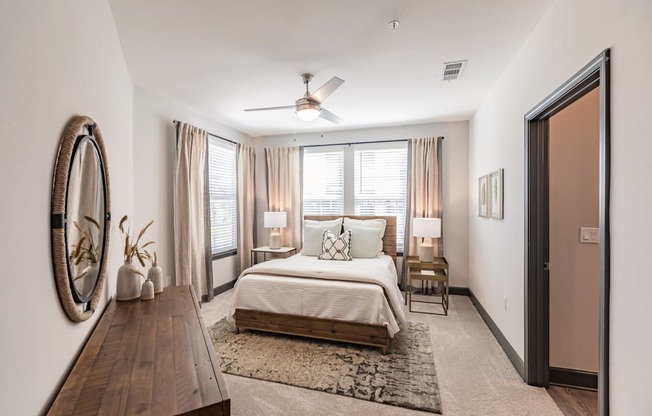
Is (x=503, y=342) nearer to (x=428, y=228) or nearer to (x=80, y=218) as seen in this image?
(x=428, y=228)

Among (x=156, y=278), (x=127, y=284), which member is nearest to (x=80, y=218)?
(x=127, y=284)

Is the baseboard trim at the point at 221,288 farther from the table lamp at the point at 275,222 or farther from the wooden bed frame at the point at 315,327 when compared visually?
the wooden bed frame at the point at 315,327

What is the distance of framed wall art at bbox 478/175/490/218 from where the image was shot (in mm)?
3377

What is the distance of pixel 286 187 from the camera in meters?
5.30

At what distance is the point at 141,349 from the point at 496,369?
2595 mm

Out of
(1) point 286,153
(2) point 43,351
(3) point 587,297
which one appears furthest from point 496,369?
(1) point 286,153

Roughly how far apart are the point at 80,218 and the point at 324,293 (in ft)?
6.71

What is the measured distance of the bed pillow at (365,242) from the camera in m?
4.18

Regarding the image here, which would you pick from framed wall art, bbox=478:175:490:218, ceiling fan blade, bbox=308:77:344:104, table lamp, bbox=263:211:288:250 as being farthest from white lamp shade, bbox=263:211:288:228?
framed wall art, bbox=478:175:490:218

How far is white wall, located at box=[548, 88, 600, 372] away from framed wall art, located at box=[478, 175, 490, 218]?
3.65 feet

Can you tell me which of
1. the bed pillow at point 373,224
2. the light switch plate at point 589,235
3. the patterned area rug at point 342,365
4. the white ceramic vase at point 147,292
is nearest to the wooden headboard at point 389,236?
the bed pillow at point 373,224

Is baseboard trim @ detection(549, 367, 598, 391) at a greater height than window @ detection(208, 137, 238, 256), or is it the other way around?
window @ detection(208, 137, 238, 256)

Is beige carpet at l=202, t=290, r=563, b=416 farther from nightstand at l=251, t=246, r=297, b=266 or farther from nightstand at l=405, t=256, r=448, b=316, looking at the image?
nightstand at l=251, t=246, r=297, b=266

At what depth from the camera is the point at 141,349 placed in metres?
1.27
